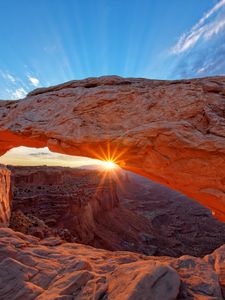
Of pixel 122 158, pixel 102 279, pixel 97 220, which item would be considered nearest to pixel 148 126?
pixel 122 158

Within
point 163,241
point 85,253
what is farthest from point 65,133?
point 163,241

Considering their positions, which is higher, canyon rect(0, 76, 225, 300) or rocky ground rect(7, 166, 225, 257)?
canyon rect(0, 76, 225, 300)

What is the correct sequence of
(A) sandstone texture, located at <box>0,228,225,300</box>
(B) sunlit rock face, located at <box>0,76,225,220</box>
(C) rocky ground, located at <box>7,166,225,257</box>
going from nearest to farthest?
1. (A) sandstone texture, located at <box>0,228,225,300</box>
2. (B) sunlit rock face, located at <box>0,76,225,220</box>
3. (C) rocky ground, located at <box>7,166,225,257</box>

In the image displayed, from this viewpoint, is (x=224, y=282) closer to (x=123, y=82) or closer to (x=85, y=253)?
(x=85, y=253)

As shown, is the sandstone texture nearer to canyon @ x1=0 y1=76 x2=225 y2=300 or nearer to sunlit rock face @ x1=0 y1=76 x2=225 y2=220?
canyon @ x1=0 y1=76 x2=225 y2=300

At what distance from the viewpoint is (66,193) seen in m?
29.5

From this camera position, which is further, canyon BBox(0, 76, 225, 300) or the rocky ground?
the rocky ground

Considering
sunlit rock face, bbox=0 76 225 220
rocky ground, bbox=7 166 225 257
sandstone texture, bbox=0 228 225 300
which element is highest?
sunlit rock face, bbox=0 76 225 220

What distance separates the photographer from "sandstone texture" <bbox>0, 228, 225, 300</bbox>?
285cm

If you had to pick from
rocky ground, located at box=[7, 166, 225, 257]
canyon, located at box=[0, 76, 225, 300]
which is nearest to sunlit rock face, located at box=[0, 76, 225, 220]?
canyon, located at box=[0, 76, 225, 300]

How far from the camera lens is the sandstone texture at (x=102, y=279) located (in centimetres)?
285

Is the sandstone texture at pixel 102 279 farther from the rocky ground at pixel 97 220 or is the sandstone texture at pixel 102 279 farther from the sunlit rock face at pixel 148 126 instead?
the rocky ground at pixel 97 220

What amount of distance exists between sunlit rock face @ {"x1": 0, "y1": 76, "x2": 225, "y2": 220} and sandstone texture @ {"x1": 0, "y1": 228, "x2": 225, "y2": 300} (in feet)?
9.74

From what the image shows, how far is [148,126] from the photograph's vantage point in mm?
6789
